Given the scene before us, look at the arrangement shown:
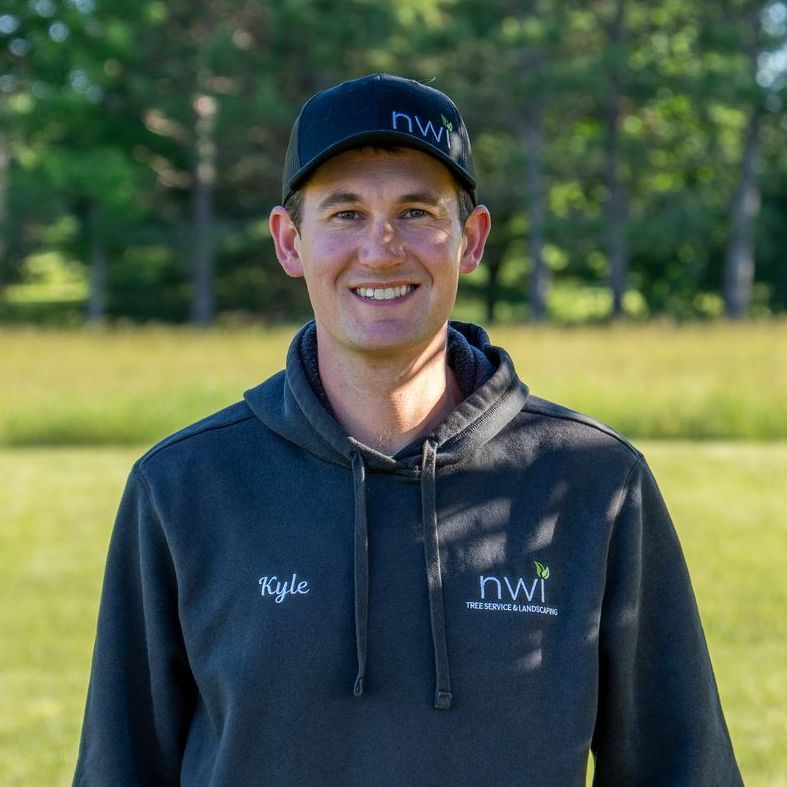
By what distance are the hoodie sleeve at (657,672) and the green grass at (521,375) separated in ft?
31.8

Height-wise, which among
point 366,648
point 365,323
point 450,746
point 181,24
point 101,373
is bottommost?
point 450,746

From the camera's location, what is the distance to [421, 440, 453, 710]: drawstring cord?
192 centimetres

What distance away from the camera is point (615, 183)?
94.9ft

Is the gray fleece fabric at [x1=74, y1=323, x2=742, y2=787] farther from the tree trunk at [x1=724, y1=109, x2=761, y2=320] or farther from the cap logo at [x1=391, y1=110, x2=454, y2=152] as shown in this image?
the tree trunk at [x1=724, y1=109, x2=761, y2=320]

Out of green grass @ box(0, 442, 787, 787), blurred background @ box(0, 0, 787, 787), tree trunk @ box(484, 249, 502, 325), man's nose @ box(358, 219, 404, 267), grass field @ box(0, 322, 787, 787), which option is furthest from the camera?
tree trunk @ box(484, 249, 502, 325)

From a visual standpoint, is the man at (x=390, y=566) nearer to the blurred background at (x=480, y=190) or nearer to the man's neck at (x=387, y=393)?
the man's neck at (x=387, y=393)

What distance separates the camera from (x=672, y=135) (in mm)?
30797

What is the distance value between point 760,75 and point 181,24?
13.2 meters

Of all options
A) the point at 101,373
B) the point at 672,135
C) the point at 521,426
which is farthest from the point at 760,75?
the point at 521,426

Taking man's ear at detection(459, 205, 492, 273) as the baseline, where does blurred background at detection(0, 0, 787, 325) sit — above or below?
above

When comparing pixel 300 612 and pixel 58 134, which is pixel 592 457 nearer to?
pixel 300 612

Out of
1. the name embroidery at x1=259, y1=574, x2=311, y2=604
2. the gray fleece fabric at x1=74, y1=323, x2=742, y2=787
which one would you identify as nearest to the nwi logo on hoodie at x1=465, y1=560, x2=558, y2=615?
the gray fleece fabric at x1=74, y1=323, x2=742, y2=787

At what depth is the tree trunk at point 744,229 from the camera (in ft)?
97.8

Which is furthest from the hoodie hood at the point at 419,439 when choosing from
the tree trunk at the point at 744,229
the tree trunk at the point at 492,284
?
the tree trunk at the point at 492,284
